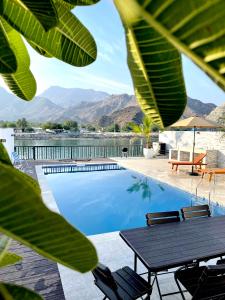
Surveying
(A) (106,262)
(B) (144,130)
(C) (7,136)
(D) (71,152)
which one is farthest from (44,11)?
(B) (144,130)

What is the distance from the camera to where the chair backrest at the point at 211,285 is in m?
2.40

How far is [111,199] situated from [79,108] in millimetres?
93462

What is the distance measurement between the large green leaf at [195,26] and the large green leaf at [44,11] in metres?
0.18

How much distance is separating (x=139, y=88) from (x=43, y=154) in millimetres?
14392

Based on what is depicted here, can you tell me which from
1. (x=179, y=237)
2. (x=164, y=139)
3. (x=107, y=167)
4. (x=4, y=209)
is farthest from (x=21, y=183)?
(x=164, y=139)

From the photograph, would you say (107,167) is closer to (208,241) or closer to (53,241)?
(208,241)

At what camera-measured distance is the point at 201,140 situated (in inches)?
528

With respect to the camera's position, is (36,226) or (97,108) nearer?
(36,226)

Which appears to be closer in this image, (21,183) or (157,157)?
(21,183)

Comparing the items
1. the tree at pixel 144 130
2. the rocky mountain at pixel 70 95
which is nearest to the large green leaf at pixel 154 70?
the tree at pixel 144 130

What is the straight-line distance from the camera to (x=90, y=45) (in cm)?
54

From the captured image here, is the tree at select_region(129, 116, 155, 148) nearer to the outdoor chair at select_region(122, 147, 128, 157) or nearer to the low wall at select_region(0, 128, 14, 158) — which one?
the outdoor chair at select_region(122, 147, 128, 157)

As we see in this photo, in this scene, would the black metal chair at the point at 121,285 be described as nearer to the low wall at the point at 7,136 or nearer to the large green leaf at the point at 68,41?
the large green leaf at the point at 68,41

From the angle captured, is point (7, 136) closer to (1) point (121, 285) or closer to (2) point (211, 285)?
(1) point (121, 285)
